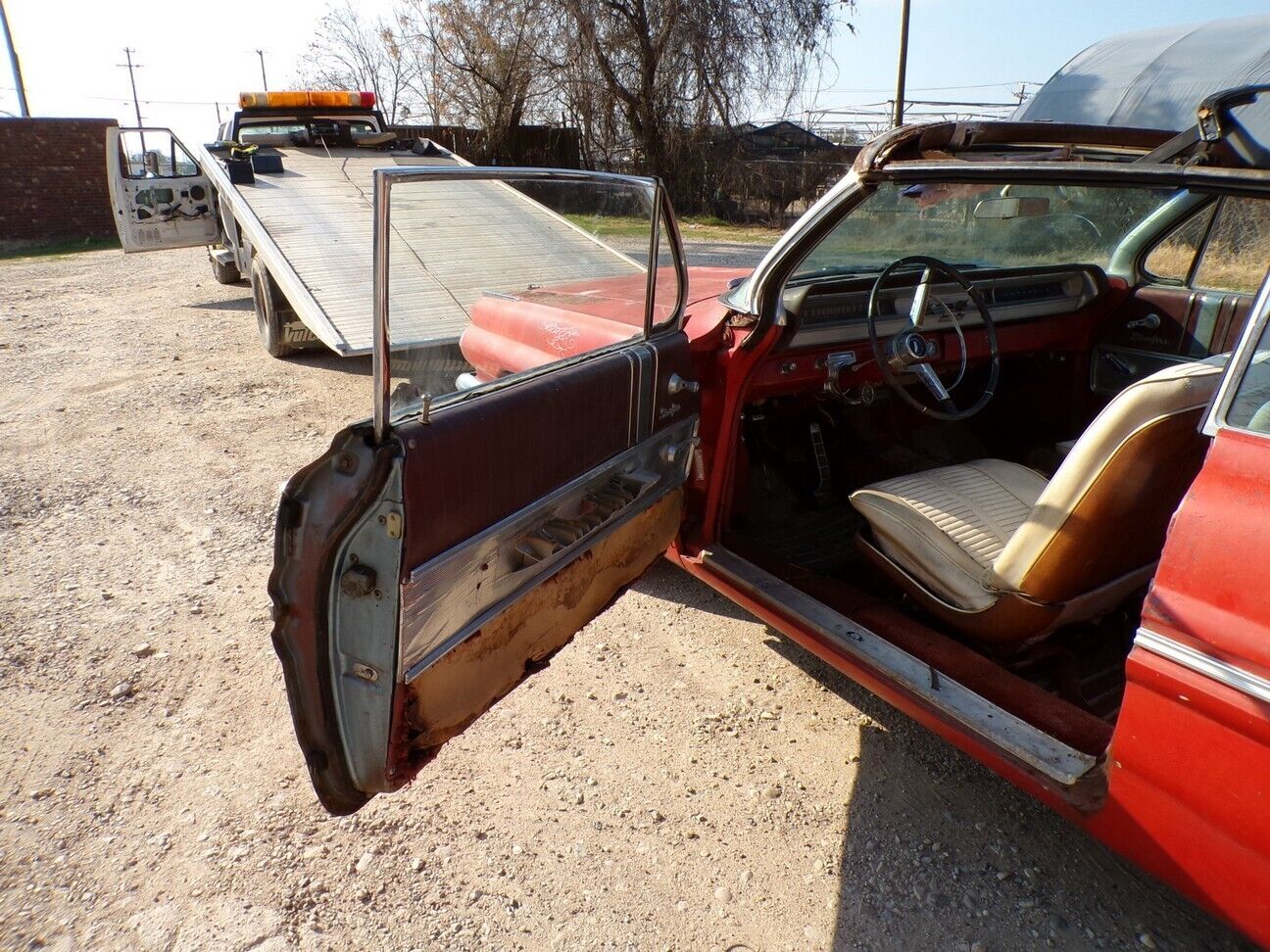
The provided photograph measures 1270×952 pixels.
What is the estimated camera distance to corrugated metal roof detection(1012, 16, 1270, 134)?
14586 millimetres

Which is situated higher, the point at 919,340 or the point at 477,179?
the point at 477,179

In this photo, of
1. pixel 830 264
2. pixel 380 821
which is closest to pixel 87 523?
pixel 380 821

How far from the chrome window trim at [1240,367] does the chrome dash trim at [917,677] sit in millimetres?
773

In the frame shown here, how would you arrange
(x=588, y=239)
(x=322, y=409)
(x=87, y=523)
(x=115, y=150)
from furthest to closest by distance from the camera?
(x=115, y=150)
(x=322, y=409)
(x=87, y=523)
(x=588, y=239)

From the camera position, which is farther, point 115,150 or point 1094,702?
point 115,150

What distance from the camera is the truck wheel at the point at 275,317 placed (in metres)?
6.82

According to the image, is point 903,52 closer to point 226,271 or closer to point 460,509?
point 226,271

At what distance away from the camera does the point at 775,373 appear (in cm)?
288

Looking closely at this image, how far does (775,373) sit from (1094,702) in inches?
54.1

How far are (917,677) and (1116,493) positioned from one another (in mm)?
659

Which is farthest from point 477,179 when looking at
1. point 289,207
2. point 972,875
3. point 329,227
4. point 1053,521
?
point 289,207

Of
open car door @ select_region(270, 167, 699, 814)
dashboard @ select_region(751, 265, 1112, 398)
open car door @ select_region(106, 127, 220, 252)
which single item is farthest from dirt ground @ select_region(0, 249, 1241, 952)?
open car door @ select_region(106, 127, 220, 252)

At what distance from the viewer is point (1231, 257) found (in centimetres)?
359

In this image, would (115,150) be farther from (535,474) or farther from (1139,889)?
(1139,889)
